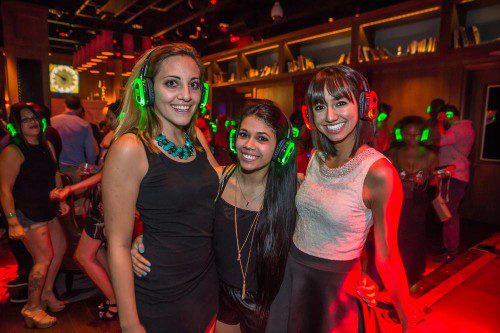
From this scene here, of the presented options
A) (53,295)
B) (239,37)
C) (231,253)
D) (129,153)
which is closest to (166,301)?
(231,253)

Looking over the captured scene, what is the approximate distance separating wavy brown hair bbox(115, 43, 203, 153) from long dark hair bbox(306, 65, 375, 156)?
2.01 ft

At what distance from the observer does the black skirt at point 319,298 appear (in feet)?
5.01

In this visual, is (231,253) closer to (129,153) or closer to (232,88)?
(129,153)

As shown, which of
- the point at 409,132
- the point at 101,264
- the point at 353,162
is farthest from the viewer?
the point at 409,132

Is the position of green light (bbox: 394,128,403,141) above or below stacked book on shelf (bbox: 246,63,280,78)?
below

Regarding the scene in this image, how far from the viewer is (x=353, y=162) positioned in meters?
1.55

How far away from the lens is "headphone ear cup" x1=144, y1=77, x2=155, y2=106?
4.23 feet

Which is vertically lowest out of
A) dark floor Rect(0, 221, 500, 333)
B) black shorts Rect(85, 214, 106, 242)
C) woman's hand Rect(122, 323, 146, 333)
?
dark floor Rect(0, 221, 500, 333)

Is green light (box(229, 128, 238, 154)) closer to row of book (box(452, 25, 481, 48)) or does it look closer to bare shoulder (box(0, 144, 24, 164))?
bare shoulder (box(0, 144, 24, 164))

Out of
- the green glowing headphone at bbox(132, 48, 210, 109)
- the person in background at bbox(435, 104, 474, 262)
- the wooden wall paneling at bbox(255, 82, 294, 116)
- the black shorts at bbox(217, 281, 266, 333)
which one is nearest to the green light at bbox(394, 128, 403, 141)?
the person in background at bbox(435, 104, 474, 262)

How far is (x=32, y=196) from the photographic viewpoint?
8.69 ft

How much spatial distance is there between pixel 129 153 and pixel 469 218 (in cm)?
617

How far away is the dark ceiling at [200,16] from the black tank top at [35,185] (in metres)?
4.65

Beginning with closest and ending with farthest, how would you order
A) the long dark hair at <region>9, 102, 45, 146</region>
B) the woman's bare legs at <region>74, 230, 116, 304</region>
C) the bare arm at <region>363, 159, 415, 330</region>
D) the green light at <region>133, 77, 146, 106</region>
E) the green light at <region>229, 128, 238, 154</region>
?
the green light at <region>133, 77, 146, 106</region>, the bare arm at <region>363, 159, 415, 330</region>, the green light at <region>229, 128, 238, 154</region>, the long dark hair at <region>9, 102, 45, 146</region>, the woman's bare legs at <region>74, 230, 116, 304</region>
